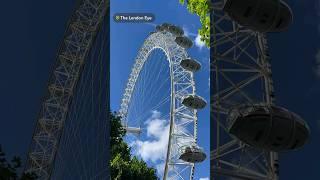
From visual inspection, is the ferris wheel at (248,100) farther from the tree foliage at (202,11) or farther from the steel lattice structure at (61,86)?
the steel lattice structure at (61,86)

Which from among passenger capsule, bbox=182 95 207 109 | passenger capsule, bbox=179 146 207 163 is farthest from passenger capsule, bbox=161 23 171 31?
passenger capsule, bbox=179 146 207 163

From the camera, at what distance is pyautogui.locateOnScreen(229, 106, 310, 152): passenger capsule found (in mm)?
6480

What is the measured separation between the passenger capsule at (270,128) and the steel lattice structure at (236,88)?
47.3 inches

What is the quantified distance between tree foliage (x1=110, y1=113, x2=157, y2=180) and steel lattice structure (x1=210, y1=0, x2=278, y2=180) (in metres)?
4.66

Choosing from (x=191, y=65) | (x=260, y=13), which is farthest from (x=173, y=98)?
(x=260, y=13)

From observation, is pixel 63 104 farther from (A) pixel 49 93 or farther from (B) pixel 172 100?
(B) pixel 172 100

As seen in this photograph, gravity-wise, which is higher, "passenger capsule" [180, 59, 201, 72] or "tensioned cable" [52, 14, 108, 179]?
"passenger capsule" [180, 59, 201, 72]

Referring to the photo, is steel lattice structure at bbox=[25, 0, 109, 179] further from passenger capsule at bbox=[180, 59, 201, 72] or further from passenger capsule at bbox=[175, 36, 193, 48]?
passenger capsule at bbox=[175, 36, 193, 48]

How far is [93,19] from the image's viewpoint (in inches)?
722

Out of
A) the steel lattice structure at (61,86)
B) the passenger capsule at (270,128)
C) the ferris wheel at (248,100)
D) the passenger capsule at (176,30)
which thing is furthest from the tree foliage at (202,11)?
the passenger capsule at (270,128)

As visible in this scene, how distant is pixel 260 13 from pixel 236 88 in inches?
76.3

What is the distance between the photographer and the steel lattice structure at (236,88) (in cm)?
823

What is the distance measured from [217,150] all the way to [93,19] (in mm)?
10212

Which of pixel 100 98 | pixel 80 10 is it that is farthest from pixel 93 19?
pixel 100 98
